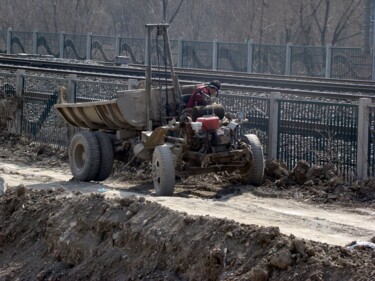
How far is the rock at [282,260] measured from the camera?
862 cm

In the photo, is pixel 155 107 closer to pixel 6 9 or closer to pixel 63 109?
pixel 63 109

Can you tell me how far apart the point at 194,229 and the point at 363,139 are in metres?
5.40

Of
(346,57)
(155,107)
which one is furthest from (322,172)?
(346,57)

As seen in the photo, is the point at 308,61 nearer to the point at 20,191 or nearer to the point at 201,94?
the point at 201,94

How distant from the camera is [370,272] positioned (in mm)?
8133

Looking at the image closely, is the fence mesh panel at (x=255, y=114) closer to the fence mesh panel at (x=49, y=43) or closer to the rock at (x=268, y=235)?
the rock at (x=268, y=235)

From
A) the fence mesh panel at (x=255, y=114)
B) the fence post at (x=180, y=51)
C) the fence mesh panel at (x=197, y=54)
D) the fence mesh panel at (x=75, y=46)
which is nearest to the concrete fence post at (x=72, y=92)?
the fence mesh panel at (x=255, y=114)

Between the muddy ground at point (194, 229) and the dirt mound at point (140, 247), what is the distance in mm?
13

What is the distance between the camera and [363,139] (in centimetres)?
1469

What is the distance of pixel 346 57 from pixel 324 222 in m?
27.5

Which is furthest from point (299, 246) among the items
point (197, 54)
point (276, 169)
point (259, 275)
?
point (197, 54)

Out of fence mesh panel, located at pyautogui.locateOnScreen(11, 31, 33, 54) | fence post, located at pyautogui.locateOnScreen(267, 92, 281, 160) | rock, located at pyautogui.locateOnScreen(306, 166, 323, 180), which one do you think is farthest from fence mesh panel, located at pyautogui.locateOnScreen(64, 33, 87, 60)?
rock, located at pyautogui.locateOnScreen(306, 166, 323, 180)

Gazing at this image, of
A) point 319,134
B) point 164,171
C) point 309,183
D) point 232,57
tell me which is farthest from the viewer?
point 232,57

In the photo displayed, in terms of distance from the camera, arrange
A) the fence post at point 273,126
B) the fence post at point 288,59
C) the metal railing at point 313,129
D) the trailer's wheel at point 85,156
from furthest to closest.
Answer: the fence post at point 288,59, the fence post at point 273,126, the trailer's wheel at point 85,156, the metal railing at point 313,129
